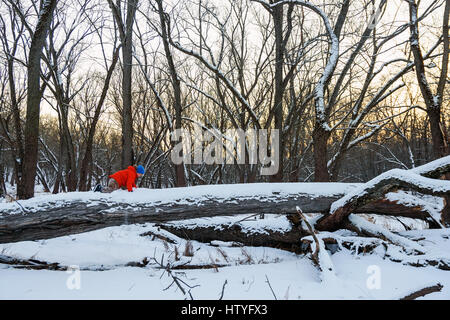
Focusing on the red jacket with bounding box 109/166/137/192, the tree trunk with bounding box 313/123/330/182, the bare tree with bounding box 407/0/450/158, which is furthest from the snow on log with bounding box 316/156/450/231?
the red jacket with bounding box 109/166/137/192

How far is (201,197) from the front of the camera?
3.62m

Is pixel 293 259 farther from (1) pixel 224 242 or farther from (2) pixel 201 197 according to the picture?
(2) pixel 201 197

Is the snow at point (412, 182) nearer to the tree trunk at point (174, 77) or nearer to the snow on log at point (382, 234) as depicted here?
the snow on log at point (382, 234)

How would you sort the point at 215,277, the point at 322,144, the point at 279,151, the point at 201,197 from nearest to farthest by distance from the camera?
the point at 215,277 < the point at 201,197 < the point at 322,144 < the point at 279,151

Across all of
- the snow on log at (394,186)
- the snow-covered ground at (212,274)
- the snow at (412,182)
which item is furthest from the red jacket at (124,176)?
the snow at (412,182)

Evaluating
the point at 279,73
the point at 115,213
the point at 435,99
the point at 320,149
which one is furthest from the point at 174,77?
the point at 435,99

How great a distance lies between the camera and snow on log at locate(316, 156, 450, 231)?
287cm

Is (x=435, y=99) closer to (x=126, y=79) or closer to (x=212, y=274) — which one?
(x=212, y=274)

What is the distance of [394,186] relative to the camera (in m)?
3.10

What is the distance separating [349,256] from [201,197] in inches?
77.9

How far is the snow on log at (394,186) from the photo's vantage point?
2873 mm

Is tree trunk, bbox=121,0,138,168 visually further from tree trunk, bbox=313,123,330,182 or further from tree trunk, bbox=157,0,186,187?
tree trunk, bbox=313,123,330,182

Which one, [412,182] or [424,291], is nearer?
[424,291]
